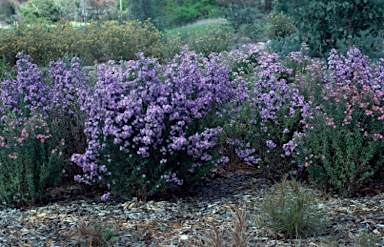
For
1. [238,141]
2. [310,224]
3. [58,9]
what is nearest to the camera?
[310,224]

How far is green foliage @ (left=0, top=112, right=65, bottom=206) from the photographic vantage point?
430cm

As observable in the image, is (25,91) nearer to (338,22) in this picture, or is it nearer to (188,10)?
(338,22)

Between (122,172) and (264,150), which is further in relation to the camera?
(264,150)

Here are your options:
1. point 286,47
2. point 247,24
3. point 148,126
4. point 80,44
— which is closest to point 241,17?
point 247,24

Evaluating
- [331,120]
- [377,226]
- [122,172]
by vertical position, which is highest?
[331,120]

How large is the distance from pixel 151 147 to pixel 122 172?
13.6 inches

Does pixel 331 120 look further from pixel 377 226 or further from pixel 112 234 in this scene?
pixel 112 234

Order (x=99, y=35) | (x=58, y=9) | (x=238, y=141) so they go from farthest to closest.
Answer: (x=58, y=9) → (x=99, y=35) → (x=238, y=141)

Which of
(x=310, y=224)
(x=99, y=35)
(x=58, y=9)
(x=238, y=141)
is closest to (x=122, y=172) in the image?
(x=238, y=141)

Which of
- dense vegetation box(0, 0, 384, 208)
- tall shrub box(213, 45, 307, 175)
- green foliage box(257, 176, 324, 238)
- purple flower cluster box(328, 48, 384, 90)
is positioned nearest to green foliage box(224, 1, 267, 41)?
dense vegetation box(0, 0, 384, 208)

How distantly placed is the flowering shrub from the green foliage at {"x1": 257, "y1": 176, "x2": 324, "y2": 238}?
0.64 meters

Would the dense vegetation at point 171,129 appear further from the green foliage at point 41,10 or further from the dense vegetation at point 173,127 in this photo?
the green foliage at point 41,10

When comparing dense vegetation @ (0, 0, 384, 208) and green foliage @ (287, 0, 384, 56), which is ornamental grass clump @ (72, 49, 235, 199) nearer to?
dense vegetation @ (0, 0, 384, 208)

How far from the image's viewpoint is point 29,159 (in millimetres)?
4305
